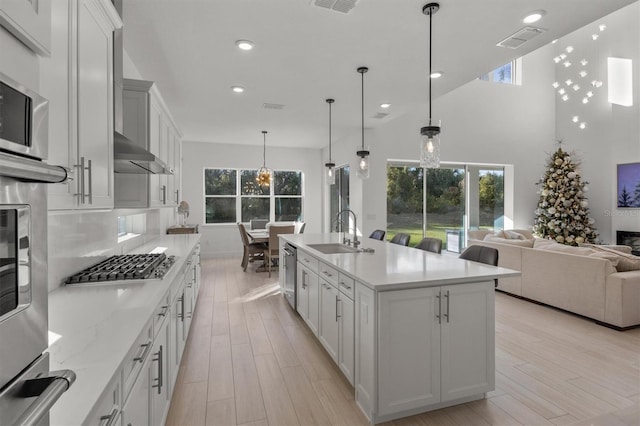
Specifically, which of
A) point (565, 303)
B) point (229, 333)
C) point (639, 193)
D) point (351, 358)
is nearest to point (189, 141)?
point (229, 333)

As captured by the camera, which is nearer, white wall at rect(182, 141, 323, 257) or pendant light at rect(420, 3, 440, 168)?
pendant light at rect(420, 3, 440, 168)

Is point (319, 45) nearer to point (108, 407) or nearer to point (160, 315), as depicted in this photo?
point (160, 315)

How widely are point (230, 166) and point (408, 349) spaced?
7.25 meters

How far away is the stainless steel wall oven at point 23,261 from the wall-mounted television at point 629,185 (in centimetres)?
905

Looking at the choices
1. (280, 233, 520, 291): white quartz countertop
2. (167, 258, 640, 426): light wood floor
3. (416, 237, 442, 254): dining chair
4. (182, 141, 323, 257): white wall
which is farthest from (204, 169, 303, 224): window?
(280, 233, 520, 291): white quartz countertop

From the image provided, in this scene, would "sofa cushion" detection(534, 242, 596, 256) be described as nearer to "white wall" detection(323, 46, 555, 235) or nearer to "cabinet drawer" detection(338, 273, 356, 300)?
"white wall" detection(323, 46, 555, 235)

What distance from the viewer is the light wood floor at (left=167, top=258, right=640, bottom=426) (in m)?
2.11

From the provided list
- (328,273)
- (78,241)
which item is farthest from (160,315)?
(328,273)

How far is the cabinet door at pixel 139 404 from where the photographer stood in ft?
4.05

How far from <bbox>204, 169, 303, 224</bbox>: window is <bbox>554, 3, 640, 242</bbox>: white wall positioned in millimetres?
6867

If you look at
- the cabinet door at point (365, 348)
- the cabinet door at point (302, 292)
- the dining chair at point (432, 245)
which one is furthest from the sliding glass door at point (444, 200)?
the cabinet door at point (365, 348)

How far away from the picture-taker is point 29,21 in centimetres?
58

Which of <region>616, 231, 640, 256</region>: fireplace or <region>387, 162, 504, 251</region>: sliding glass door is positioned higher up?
<region>387, 162, 504, 251</region>: sliding glass door

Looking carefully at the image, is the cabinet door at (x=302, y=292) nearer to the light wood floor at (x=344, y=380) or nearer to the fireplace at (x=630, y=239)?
the light wood floor at (x=344, y=380)
